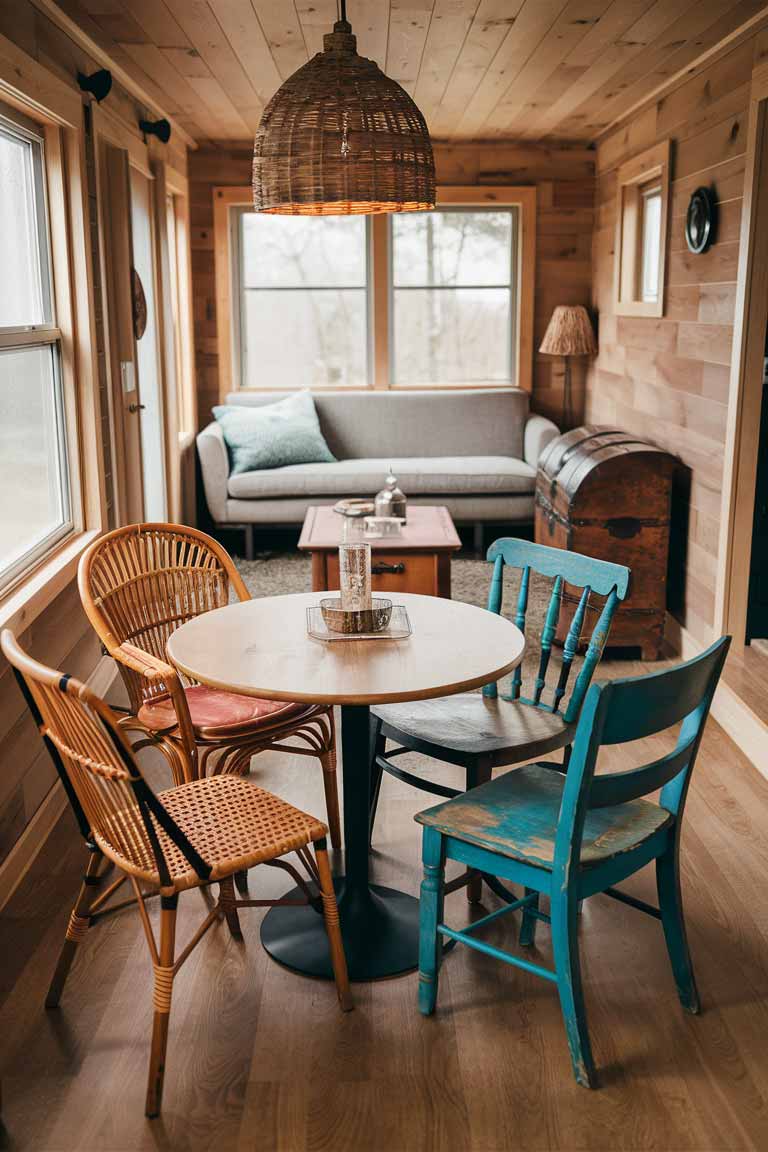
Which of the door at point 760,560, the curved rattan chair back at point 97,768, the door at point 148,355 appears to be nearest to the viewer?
the curved rattan chair back at point 97,768

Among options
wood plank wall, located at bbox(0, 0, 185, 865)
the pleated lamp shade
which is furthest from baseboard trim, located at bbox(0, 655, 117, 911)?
the pleated lamp shade

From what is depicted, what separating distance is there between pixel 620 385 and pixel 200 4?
10.6ft

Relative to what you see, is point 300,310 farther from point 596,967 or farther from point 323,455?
point 596,967

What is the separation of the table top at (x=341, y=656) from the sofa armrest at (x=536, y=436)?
4072 millimetres

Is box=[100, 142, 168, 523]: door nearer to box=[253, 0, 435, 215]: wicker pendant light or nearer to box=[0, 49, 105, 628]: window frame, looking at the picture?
box=[0, 49, 105, 628]: window frame

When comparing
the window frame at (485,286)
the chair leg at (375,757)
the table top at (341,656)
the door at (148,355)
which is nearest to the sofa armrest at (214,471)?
the door at (148,355)

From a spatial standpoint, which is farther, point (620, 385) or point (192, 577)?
point (620, 385)

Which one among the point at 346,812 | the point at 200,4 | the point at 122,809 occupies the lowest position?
the point at 346,812

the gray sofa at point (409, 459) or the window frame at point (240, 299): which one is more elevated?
the window frame at point (240, 299)

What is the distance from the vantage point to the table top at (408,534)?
4180mm

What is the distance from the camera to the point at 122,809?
2027mm

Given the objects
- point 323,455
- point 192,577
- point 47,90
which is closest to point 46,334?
point 47,90

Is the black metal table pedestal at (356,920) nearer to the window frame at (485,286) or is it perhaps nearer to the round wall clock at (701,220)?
the round wall clock at (701,220)

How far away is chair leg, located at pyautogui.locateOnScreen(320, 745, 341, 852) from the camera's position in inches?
111
